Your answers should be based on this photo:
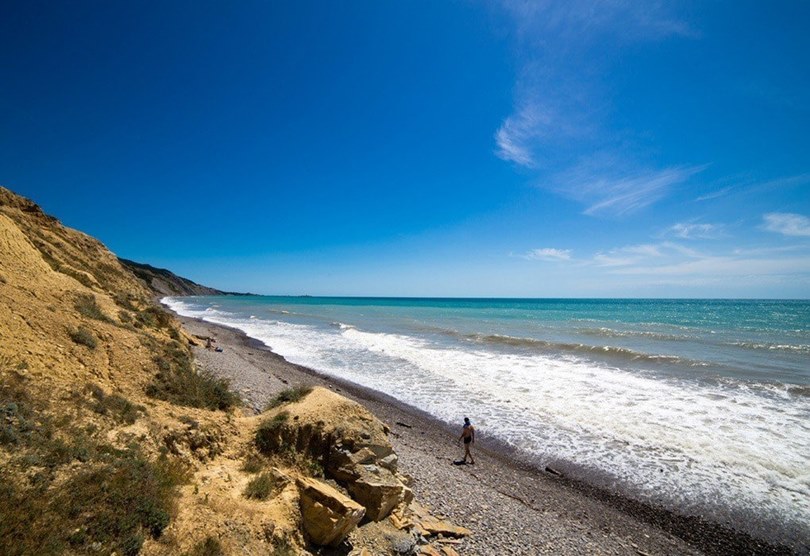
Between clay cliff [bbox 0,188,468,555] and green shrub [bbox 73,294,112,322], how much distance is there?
0.07 metres

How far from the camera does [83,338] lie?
9.36 metres

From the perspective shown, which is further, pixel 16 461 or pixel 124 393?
pixel 124 393

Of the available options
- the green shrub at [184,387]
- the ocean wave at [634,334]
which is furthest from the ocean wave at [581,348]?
the green shrub at [184,387]

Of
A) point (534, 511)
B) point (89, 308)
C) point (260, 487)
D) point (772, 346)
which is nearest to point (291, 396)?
point (260, 487)

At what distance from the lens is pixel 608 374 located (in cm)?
2481

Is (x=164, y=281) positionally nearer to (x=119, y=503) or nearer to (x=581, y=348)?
(x=581, y=348)

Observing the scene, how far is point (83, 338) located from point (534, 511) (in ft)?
43.2

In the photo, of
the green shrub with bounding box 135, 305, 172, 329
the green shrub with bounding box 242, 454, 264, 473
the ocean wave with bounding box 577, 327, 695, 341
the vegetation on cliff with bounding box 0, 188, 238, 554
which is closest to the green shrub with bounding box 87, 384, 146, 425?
the vegetation on cliff with bounding box 0, 188, 238, 554

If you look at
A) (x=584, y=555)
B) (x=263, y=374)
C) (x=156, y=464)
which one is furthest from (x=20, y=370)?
(x=263, y=374)

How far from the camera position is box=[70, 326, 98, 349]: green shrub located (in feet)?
30.5

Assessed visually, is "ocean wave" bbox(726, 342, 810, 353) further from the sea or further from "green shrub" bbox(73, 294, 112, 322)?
"green shrub" bbox(73, 294, 112, 322)

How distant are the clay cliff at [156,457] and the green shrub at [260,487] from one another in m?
0.03

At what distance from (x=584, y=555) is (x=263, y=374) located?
1831 centimetres

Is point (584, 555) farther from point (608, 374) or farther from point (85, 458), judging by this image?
point (608, 374)
